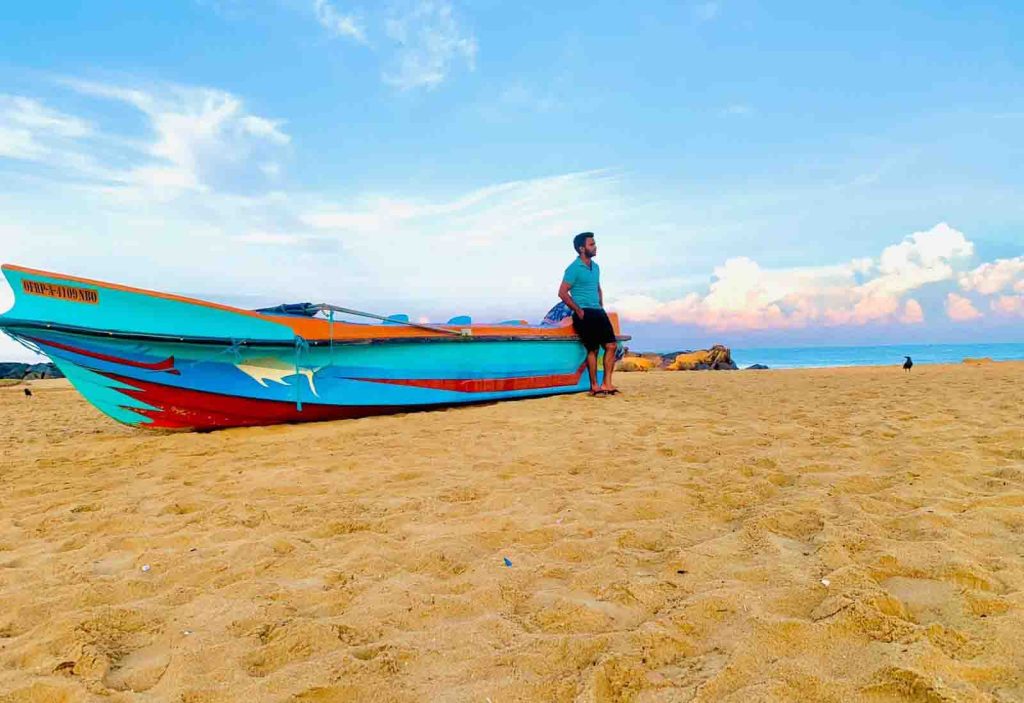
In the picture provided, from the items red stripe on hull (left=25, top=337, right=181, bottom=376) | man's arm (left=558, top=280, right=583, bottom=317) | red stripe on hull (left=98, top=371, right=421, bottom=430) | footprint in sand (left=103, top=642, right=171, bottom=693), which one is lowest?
footprint in sand (left=103, top=642, right=171, bottom=693)

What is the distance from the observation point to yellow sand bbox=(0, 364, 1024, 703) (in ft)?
5.16

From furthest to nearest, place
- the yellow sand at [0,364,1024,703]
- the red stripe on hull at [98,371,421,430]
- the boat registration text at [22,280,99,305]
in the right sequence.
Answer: the red stripe on hull at [98,371,421,430] → the boat registration text at [22,280,99,305] → the yellow sand at [0,364,1024,703]

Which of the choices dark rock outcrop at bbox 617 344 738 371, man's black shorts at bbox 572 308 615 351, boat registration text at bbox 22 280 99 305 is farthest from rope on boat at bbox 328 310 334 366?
dark rock outcrop at bbox 617 344 738 371

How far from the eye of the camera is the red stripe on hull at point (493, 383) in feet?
22.1

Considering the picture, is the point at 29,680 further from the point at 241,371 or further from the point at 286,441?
the point at 241,371

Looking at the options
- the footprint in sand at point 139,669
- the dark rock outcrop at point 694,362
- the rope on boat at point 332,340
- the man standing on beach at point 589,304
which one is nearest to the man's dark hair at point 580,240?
the man standing on beach at point 589,304

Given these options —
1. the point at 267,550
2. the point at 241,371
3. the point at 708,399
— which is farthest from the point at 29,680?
the point at 708,399

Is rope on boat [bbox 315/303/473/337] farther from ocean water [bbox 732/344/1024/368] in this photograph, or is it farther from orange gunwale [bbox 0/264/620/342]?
ocean water [bbox 732/344/1024/368]

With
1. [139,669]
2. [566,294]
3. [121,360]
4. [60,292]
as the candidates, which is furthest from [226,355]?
[139,669]

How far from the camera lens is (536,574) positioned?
222 centimetres

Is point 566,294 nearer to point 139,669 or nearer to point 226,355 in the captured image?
point 226,355

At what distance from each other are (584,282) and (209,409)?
15.2 ft

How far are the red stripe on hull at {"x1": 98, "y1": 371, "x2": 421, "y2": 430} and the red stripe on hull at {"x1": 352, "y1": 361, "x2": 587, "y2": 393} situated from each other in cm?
75

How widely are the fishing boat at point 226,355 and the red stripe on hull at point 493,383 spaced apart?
17 millimetres
